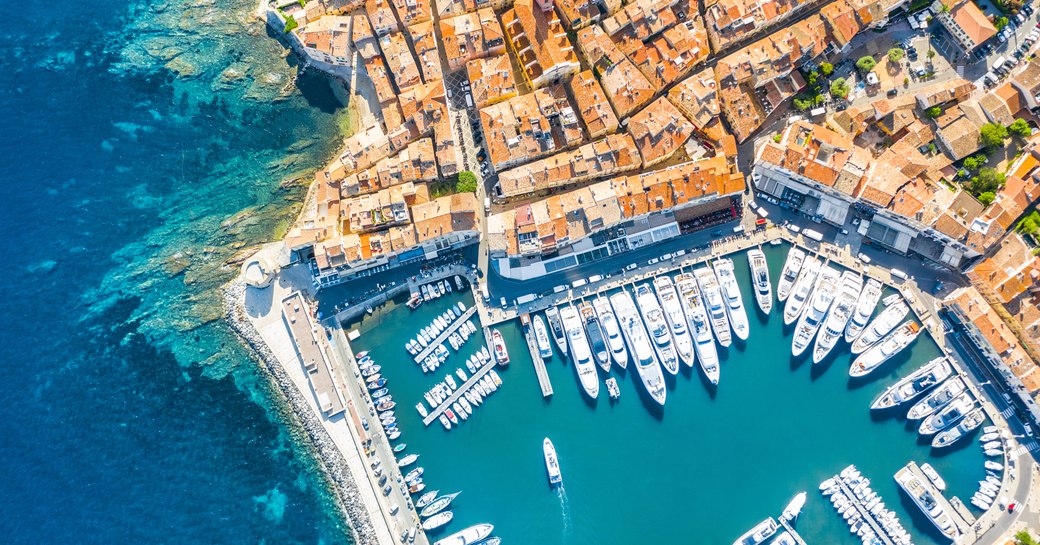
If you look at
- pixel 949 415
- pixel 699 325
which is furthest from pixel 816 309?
pixel 949 415

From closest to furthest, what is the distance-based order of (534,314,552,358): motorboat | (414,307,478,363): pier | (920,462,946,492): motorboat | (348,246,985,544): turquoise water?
(920,462,946,492): motorboat, (348,246,985,544): turquoise water, (534,314,552,358): motorboat, (414,307,478,363): pier

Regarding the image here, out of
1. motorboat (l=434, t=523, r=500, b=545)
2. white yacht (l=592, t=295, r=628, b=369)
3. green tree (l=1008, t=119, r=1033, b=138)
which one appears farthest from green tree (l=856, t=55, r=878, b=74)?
motorboat (l=434, t=523, r=500, b=545)

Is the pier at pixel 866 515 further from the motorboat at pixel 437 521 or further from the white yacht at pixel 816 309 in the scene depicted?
the motorboat at pixel 437 521

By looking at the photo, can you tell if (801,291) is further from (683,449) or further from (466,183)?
(466,183)

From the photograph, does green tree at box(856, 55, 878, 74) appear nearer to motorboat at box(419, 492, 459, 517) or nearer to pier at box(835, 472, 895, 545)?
pier at box(835, 472, 895, 545)

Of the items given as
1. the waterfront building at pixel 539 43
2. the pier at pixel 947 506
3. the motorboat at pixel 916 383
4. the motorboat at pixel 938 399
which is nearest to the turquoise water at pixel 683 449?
the motorboat at pixel 916 383

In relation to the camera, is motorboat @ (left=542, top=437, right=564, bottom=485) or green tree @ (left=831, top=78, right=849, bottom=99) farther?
green tree @ (left=831, top=78, right=849, bottom=99)
